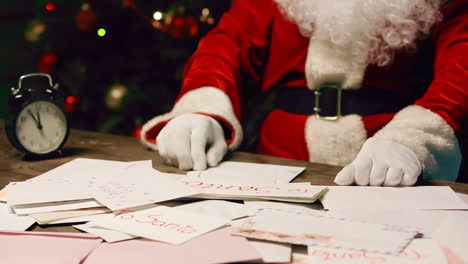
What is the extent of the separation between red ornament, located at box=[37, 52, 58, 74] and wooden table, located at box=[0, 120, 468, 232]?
878mm

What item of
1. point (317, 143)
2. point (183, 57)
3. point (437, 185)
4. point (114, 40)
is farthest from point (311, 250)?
point (114, 40)

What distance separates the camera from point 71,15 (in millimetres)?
2033

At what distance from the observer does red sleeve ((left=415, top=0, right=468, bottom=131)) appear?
3.29 feet

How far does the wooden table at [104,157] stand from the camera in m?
0.90

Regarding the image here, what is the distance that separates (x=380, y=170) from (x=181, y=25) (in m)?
1.20

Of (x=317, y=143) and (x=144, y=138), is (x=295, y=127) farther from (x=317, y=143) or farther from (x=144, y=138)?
(x=144, y=138)

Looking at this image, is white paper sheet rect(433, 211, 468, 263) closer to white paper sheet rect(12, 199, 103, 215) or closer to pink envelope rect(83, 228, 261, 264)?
pink envelope rect(83, 228, 261, 264)

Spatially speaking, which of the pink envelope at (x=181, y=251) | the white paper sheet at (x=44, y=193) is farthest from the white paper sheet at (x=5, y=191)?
the pink envelope at (x=181, y=251)

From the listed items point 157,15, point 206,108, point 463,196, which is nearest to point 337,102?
point 206,108

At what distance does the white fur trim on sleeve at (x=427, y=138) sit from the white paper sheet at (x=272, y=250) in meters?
0.45

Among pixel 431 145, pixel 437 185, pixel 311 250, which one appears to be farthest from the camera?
pixel 431 145

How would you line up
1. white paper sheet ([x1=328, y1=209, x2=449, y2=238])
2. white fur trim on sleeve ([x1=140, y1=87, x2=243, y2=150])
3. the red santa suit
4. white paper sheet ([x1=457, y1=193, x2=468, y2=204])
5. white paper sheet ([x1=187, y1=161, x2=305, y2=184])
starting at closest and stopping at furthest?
white paper sheet ([x1=328, y1=209, x2=449, y2=238])
white paper sheet ([x1=457, y1=193, x2=468, y2=204])
white paper sheet ([x1=187, y1=161, x2=305, y2=184])
the red santa suit
white fur trim on sleeve ([x1=140, y1=87, x2=243, y2=150])

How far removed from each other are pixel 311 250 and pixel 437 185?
1.40ft

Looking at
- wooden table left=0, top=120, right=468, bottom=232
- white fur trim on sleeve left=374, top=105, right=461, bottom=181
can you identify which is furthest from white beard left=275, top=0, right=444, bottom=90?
wooden table left=0, top=120, right=468, bottom=232
